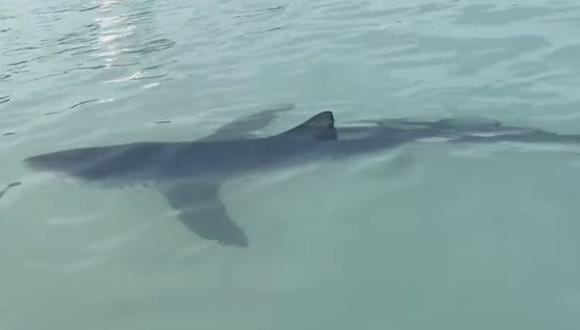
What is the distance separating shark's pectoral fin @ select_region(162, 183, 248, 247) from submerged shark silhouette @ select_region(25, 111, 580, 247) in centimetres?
1

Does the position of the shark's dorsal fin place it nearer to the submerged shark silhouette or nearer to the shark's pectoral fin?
the submerged shark silhouette

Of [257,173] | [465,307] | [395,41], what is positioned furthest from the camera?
[395,41]

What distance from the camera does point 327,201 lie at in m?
6.72

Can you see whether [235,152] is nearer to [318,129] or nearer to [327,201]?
[318,129]

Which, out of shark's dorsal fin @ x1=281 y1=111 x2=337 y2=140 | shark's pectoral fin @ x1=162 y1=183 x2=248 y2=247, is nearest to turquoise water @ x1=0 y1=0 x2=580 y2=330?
shark's pectoral fin @ x1=162 y1=183 x2=248 y2=247

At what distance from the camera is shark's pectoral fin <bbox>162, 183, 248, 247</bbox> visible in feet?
20.1

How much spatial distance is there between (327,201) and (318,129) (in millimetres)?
910

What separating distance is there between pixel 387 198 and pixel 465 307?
70.0 inches

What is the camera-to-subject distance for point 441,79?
9.51 meters

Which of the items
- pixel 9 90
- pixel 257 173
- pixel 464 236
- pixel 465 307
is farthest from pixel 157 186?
pixel 9 90

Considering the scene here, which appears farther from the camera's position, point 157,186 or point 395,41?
point 395,41

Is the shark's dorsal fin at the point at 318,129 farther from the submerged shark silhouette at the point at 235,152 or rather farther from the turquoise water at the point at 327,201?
the turquoise water at the point at 327,201

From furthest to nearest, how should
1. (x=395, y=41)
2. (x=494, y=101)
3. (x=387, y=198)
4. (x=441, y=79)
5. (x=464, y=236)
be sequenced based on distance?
(x=395, y=41) → (x=441, y=79) → (x=494, y=101) → (x=387, y=198) → (x=464, y=236)

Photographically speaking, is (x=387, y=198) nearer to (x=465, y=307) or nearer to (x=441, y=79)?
(x=465, y=307)
